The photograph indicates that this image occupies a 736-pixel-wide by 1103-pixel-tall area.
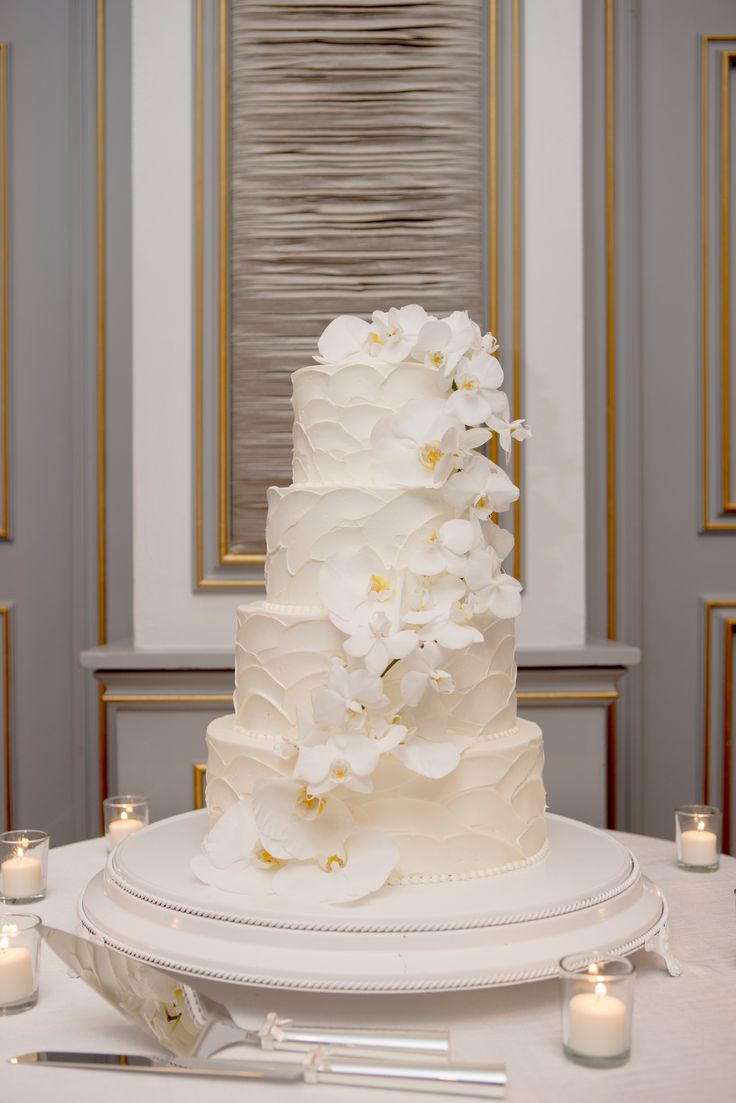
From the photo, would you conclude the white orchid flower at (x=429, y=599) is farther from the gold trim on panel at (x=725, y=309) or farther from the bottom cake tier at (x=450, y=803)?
the gold trim on panel at (x=725, y=309)

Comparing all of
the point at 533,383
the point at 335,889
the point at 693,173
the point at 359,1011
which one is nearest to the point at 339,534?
the point at 335,889

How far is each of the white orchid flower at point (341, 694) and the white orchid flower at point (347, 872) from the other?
0.53 ft

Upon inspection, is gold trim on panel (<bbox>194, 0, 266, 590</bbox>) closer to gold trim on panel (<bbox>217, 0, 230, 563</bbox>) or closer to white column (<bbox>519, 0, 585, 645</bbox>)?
gold trim on panel (<bbox>217, 0, 230, 563</bbox>)

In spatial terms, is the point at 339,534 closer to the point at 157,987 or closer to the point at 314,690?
the point at 314,690

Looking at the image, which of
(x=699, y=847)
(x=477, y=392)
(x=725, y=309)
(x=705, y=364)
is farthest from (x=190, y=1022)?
(x=725, y=309)

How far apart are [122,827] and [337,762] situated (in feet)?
2.42

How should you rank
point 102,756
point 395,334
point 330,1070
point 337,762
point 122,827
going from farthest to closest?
point 102,756, point 122,827, point 395,334, point 337,762, point 330,1070

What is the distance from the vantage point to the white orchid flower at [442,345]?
133 cm

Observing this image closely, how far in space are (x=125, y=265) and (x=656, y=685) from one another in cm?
178

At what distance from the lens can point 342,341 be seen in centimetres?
146

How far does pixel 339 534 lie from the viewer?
1.35 metres

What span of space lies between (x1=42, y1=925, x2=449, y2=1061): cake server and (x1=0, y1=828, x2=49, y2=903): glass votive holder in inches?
17.2

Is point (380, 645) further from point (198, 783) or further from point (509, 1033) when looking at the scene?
point (198, 783)

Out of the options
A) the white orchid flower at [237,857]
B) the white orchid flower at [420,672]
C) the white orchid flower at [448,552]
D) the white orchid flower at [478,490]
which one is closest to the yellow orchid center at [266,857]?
the white orchid flower at [237,857]
